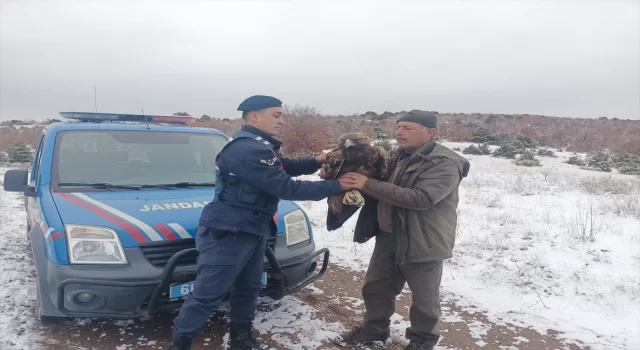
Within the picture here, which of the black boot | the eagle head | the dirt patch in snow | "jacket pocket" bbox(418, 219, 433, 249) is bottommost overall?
the dirt patch in snow

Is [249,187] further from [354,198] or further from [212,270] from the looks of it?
[354,198]

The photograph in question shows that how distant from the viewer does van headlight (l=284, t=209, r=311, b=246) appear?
362 cm

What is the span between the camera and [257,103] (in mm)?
2916

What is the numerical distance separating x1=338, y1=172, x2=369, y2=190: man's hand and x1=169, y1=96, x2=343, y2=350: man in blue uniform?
0.05m

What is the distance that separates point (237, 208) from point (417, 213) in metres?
1.21

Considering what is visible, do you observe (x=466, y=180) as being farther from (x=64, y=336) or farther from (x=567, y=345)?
(x=64, y=336)

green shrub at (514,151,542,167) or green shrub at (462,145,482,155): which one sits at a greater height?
green shrub at (462,145,482,155)

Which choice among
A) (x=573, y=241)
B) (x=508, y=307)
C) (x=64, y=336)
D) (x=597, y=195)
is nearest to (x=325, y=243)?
(x=508, y=307)

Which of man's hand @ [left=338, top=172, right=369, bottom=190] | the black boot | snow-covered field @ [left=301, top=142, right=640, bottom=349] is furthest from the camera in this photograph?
snow-covered field @ [left=301, top=142, right=640, bottom=349]

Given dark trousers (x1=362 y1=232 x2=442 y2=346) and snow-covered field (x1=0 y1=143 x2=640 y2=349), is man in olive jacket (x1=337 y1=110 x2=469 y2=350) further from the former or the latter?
snow-covered field (x1=0 y1=143 x2=640 y2=349)

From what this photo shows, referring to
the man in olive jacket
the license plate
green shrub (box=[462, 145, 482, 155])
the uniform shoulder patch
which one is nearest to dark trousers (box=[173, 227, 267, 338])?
the license plate

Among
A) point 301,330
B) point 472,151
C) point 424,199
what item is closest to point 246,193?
point 424,199

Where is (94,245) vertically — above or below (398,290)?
above

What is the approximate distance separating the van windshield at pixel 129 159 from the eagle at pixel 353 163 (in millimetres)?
1593
